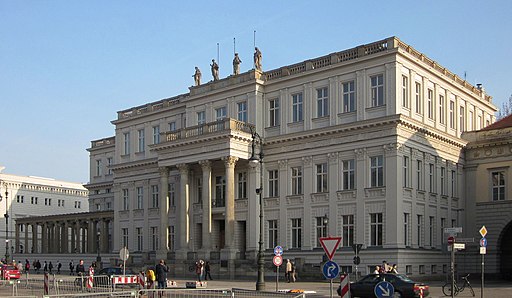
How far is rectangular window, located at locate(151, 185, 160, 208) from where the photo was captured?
221 feet

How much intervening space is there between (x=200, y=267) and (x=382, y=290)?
111ft

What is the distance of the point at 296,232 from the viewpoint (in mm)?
55250

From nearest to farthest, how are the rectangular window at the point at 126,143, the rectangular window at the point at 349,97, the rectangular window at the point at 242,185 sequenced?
the rectangular window at the point at 349,97 → the rectangular window at the point at 242,185 → the rectangular window at the point at 126,143

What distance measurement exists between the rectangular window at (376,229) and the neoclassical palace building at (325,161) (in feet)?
0.23

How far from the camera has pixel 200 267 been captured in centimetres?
5025

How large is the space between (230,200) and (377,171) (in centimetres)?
1220

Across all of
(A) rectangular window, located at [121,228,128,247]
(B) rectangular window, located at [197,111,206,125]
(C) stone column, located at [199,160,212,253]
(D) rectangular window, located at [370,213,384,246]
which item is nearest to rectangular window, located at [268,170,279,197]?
(C) stone column, located at [199,160,212,253]

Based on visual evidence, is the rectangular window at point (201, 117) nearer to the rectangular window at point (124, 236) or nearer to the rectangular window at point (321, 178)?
the rectangular window at point (321, 178)

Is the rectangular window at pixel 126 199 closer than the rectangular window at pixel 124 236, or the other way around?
the rectangular window at pixel 126 199

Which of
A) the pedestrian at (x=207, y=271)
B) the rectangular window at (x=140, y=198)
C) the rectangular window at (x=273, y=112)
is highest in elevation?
the rectangular window at (x=273, y=112)

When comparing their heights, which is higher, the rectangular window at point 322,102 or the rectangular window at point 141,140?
the rectangular window at point 322,102

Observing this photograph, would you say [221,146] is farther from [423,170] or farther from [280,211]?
[423,170]

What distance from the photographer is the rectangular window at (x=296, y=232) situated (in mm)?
54906

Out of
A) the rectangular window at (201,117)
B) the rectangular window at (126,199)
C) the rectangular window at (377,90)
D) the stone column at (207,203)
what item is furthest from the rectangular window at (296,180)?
the rectangular window at (126,199)
